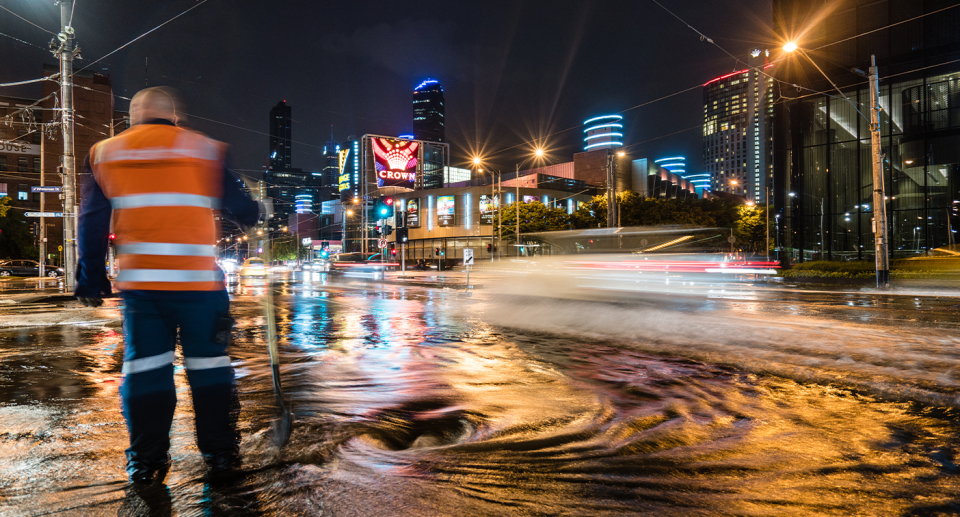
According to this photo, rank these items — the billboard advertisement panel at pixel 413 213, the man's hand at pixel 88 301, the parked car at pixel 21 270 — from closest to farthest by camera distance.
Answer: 1. the man's hand at pixel 88 301
2. the parked car at pixel 21 270
3. the billboard advertisement panel at pixel 413 213

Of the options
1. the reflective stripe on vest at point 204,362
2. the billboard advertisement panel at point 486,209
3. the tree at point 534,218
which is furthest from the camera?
the billboard advertisement panel at point 486,209

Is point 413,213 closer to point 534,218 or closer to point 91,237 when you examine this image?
point 534,218

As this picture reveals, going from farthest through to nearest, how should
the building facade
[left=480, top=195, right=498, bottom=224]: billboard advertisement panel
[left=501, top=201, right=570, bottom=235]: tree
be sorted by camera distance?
[left=480, top=195, right=498, bottom=224]: billboard advertisement panel
[left=501, top=201, right=570, bottom=235]: tree
the building facade

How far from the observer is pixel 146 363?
2.70m

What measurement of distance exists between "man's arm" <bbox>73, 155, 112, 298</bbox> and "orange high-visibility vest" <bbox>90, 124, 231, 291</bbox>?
0.08 meters

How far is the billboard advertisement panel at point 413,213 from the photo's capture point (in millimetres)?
81500

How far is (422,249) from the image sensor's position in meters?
82.9

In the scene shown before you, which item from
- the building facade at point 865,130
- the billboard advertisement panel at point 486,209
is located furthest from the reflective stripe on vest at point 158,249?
the billboard advertisement panel at point 486,209

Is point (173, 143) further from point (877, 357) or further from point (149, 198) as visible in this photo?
point (877, 357)

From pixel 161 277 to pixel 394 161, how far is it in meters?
65.2

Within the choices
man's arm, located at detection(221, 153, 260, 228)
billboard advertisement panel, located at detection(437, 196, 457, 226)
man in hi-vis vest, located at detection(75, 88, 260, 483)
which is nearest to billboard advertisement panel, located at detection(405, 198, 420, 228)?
billboard advertisement panel, located at detection(437, 196, 457, 226)

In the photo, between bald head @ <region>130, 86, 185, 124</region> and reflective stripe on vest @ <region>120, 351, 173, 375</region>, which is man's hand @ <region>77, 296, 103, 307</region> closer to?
reflective stripe on vest @ <region>120, 351, 173, 375</region>

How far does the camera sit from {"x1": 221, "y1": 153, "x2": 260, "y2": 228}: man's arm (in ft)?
10.1

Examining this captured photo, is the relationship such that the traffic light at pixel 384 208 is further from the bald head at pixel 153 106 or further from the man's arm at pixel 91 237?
the man's arm at pixel 91 237
